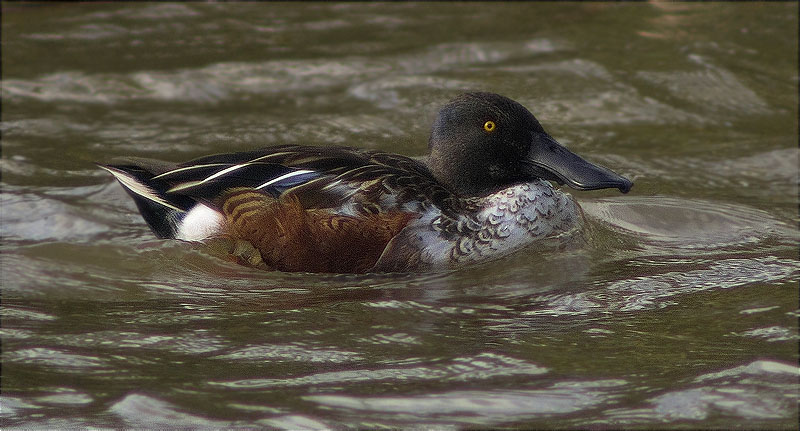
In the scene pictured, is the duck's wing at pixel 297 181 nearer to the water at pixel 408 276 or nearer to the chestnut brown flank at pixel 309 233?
the chestnut brown flank at pixel 309 233

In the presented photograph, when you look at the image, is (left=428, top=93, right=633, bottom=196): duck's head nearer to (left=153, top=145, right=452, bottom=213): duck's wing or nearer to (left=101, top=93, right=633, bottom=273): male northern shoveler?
(left=101, top=93, right=633, bottom=273): male northern shoveler

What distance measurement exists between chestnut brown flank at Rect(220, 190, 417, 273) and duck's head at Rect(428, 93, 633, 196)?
0.59 m

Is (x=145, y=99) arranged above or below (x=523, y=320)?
above

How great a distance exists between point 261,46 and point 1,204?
149 inches

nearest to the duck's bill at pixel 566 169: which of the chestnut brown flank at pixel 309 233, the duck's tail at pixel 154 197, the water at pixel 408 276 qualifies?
the water at pixel 408 276

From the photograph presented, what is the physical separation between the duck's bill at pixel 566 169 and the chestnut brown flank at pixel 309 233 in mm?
908

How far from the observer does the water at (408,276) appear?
188 inches

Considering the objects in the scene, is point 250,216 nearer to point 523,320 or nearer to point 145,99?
point 523,320

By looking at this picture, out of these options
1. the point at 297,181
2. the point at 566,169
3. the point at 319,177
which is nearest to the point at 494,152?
the point at 566,169

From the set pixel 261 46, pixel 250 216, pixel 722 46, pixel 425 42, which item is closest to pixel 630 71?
pixel 722 46

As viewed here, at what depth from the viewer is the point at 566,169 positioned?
6379 mm

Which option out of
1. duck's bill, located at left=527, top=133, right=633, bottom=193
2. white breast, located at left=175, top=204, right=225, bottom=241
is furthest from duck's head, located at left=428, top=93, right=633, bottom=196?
white breast, located at left=175, top=204, right=225, bottom=241

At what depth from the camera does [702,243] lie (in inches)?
267

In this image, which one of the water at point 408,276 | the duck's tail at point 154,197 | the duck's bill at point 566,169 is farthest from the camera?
the duck's tail at point 154,197
